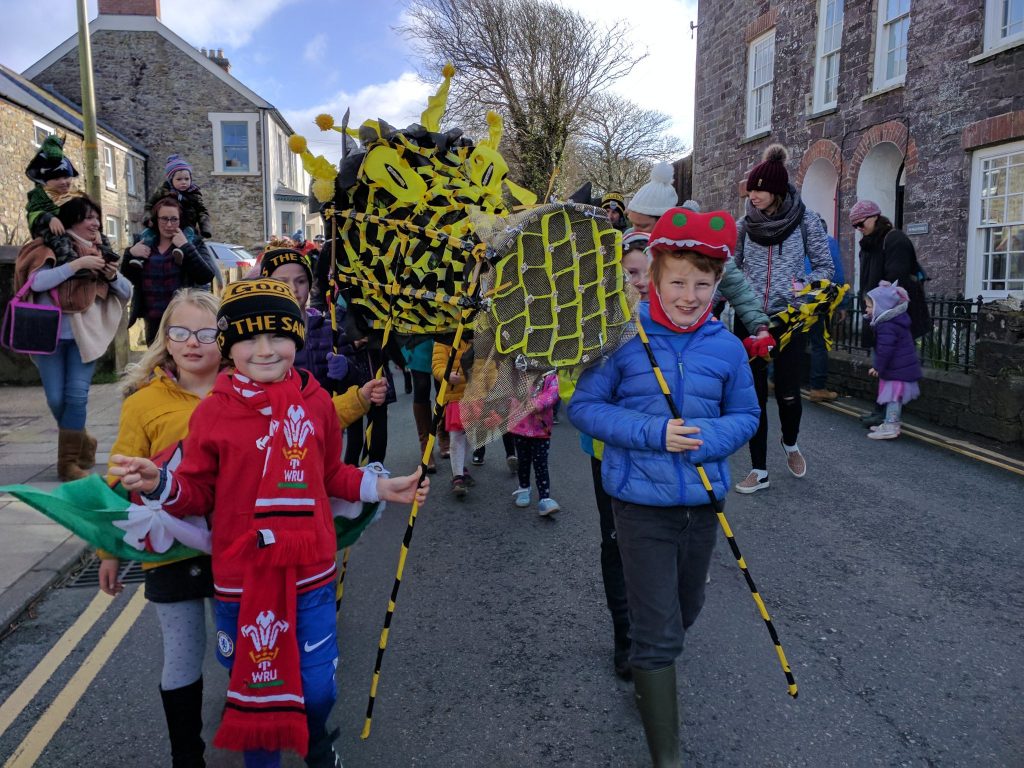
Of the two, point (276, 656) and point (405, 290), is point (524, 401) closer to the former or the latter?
point (405, 290)

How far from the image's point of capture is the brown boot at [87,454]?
6.07 m

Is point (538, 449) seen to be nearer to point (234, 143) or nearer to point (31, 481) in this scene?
point (31, 481)

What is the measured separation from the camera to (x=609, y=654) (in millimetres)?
3457

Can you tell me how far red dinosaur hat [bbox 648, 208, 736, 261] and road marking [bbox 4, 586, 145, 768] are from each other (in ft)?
9.43

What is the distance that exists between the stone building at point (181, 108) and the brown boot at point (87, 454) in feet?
83.1

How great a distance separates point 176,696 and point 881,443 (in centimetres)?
682

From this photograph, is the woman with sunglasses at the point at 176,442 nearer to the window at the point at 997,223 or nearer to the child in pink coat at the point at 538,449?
the child in pink coat at the point at 538,449

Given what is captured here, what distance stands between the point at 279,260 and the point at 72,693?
6.92 feet

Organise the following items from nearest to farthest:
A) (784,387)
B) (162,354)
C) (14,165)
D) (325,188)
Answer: (162,354) < (325,188) < (784,387) < (14,165)

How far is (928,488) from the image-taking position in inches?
236

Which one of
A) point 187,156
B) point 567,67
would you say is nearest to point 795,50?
point 567,67

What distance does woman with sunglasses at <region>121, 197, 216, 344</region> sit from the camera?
18.8ft

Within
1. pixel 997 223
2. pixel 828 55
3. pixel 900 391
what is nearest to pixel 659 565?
pixel 900 391

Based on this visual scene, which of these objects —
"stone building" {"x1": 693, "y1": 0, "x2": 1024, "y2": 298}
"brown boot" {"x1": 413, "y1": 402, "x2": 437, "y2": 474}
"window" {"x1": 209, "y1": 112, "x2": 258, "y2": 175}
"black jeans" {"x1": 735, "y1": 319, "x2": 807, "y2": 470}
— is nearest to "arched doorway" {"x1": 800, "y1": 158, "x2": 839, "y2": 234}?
"stone building" {"x1": 693, "y1": 0, "x2": 1024, "y2": 298}
